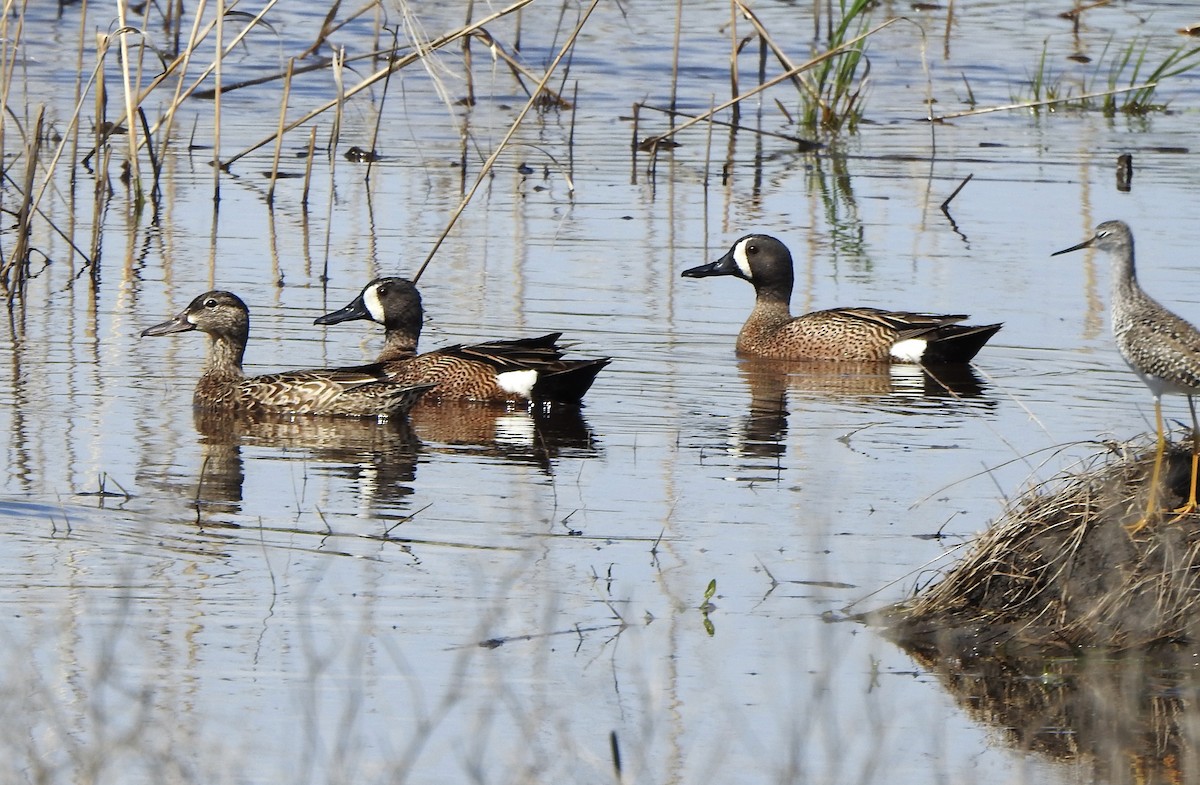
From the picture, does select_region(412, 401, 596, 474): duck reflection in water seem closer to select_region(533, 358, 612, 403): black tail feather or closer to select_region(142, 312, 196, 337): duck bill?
select_region(533, 358, 612, 403): black tail feather

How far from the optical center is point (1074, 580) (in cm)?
614

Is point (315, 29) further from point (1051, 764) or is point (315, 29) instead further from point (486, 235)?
point (1051, 764)

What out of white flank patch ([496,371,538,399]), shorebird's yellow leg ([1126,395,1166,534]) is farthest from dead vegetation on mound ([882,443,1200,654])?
white flank patch ([496,371,538,399])

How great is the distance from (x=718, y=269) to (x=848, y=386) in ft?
5.60

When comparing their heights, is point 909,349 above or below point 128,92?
below

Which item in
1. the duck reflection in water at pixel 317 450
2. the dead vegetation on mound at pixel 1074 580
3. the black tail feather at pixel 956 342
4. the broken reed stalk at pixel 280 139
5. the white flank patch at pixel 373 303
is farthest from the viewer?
the broken reed stalk at pixel 280 139

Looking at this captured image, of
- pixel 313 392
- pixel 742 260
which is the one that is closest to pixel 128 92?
pixel 313 392

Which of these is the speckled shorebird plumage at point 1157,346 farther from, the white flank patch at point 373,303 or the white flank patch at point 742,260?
the white flank patch at point 742,260

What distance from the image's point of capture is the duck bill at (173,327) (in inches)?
410

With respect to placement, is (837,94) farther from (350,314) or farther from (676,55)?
(350,314)

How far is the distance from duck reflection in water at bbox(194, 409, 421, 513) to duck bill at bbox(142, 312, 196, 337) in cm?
72

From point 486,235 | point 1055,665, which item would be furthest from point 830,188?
point 1055,665

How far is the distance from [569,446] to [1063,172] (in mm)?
8590

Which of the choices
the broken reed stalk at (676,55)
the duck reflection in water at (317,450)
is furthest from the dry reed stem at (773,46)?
the duck reflection in water at (317,450)
